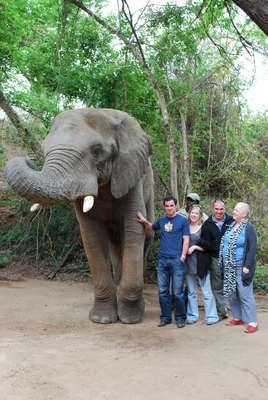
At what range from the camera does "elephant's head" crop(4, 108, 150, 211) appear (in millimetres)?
4852

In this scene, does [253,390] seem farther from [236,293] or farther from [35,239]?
[35,239]

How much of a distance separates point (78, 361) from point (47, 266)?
211 inches

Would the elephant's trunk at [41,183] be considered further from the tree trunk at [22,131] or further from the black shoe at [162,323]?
the tree trunk at [22,131]

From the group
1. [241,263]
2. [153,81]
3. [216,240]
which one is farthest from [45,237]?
[241,263]

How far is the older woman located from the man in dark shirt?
208mm

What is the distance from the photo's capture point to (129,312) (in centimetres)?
643

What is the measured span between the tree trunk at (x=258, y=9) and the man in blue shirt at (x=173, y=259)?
321 cm

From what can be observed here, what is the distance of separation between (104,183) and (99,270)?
3.83ft

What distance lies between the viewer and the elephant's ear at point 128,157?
6.07 meters

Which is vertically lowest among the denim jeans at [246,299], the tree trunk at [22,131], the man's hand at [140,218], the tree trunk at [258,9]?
the denim jeans at [246,299]

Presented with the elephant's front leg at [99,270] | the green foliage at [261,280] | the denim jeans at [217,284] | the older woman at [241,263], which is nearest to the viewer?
the older woman at [241,263]

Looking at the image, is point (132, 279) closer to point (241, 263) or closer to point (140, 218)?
point (140, 218)

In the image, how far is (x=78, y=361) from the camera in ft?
15.6

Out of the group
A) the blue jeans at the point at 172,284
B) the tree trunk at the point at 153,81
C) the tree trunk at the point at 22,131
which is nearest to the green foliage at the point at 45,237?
the tree trunk at the point at 22,131
